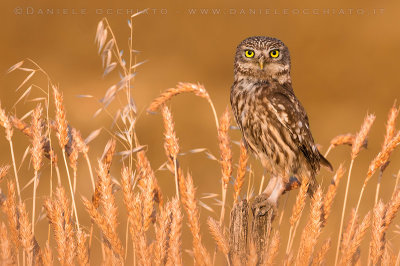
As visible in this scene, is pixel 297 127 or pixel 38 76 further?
pixel 38 76

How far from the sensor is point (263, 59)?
453 cm

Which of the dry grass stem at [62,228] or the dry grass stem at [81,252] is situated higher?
the dry grass stem at [62,228]

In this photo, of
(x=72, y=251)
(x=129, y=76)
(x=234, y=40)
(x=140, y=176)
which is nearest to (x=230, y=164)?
(x=140, y=176)

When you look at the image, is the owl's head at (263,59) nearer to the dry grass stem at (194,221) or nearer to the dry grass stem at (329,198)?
the dry grass stem at (329,198)

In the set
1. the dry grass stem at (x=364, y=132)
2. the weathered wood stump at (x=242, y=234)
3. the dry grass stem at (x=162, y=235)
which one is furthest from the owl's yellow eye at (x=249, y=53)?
the dry grass stem at (x=162, y=235)

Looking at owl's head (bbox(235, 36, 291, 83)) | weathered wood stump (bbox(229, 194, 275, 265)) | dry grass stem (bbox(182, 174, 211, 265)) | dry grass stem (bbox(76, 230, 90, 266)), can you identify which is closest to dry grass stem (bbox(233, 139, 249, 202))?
weathered wood stump (bbox(229, 194, 275, 265))

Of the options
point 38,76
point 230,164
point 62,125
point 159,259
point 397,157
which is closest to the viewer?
point 159,259

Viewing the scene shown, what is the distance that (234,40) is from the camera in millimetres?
9062

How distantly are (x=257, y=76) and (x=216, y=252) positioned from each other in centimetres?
156

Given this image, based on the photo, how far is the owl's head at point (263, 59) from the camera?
→ 14.9ft

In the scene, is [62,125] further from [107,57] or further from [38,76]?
[38,76]

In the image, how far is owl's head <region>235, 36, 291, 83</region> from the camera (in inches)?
179

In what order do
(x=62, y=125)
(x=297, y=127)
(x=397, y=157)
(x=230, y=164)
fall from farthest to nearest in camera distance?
(x=397, y=157)
(x=297, y=127)
(x=230, y=164)
(x=62, y=125)

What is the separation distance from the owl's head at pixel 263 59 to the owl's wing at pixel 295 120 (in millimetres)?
153
